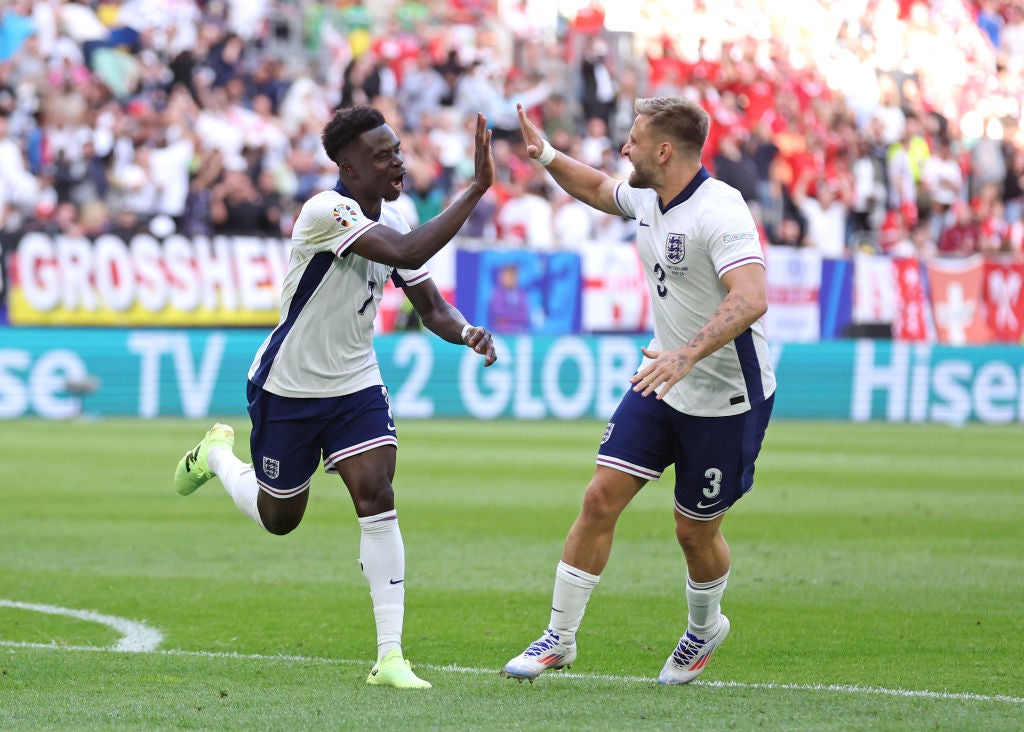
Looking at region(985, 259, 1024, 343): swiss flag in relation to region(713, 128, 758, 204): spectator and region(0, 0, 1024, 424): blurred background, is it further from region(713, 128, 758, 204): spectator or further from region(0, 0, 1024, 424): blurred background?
region(713, 128, 758, 204): spectator

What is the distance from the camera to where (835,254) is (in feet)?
81.7

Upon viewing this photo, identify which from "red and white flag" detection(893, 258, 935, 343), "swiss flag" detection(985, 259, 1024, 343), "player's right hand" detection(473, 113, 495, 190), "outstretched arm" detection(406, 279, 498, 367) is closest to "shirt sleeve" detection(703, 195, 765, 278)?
"player's right hand" detection(473, 113, 495, 190)

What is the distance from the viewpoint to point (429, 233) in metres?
6.16

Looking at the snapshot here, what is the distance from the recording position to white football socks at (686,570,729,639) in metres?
6.51

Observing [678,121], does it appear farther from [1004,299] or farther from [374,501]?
[1004,299]

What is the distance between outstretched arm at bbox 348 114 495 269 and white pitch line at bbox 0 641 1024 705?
1.68 metres

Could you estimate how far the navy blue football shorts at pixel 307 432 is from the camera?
6.49 meters

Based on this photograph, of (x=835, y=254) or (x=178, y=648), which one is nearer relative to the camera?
(x=178, y=648)

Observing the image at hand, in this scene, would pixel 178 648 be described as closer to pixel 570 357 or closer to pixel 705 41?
pixel 570 357

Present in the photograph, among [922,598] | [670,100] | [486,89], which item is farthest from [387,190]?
[486,89]

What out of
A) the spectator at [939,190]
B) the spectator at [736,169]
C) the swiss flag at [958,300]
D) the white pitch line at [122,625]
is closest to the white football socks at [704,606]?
the white pitch line at [122,625]

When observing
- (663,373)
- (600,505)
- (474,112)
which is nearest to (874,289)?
(474,112)

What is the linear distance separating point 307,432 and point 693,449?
61.3 inches

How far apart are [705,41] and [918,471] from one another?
609 inches
